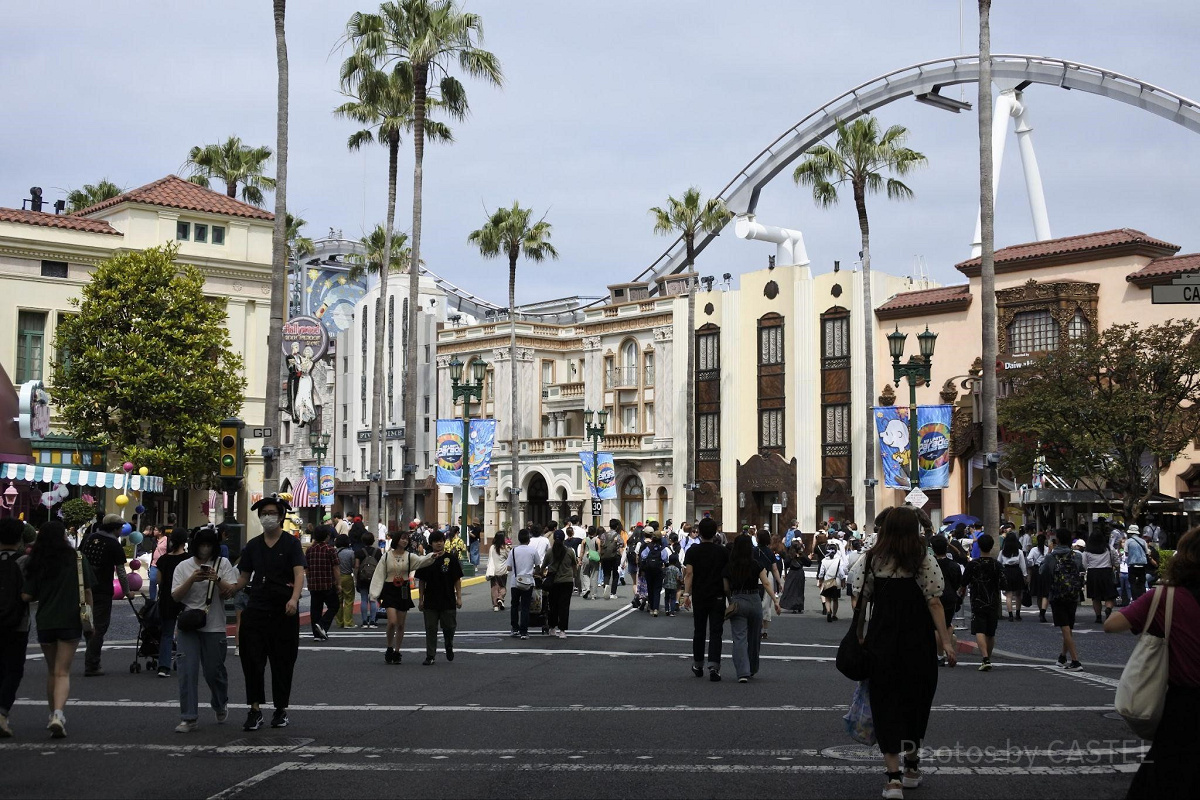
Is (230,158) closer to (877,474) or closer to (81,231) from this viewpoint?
(81,231)

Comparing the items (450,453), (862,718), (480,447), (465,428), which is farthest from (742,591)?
(480,447)

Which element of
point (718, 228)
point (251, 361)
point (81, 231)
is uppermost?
point (718, 228)

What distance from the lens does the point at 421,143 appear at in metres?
42.0

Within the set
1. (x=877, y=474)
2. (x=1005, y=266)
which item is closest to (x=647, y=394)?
(x=877, y=474)

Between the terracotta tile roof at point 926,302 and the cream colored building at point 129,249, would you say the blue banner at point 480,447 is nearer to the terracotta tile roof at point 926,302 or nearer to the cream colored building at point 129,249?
the cream colored building at point 129,249

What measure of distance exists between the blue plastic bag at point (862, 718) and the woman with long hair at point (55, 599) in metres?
6.39

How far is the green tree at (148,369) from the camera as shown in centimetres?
4025

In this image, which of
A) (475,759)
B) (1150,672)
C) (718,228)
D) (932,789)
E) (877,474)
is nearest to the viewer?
(1150,672)

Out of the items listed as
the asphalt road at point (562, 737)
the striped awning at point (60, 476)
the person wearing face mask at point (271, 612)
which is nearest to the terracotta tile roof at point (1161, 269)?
the asphalt road at point (562, 737)

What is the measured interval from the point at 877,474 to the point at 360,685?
4419cm

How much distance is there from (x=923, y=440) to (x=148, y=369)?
27336 millimetres

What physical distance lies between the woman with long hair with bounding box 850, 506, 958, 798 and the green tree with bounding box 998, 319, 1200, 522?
35686mm

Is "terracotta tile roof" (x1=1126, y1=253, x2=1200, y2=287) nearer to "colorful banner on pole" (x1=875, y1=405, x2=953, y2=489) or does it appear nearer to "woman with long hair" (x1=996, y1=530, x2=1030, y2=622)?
"colorful banner on pole" (x1=875, y1=405, x2=953, y2=489)

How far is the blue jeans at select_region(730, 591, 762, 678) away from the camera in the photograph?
15.3 metres
